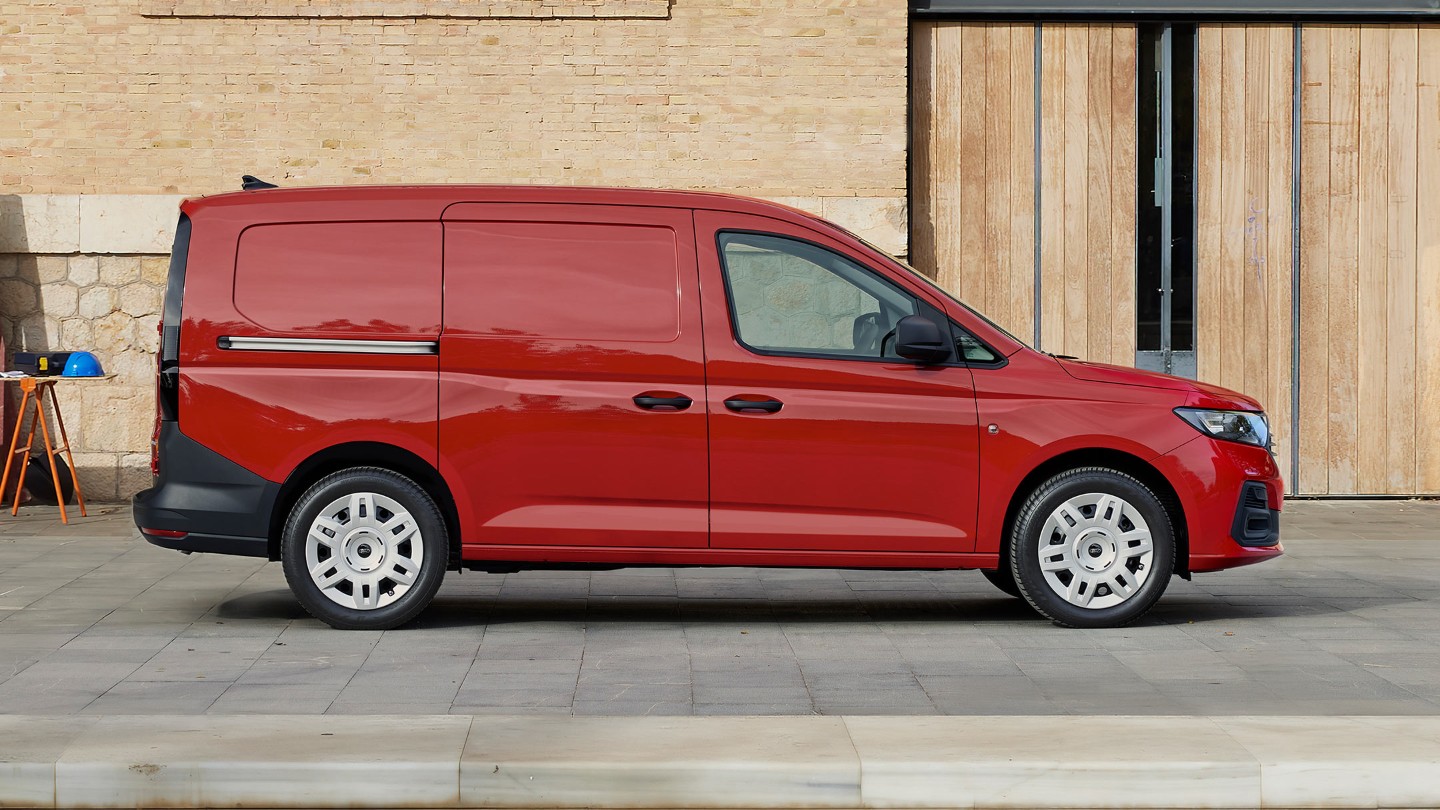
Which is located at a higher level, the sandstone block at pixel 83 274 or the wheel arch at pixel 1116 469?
the sandstone block at pixel 83 274

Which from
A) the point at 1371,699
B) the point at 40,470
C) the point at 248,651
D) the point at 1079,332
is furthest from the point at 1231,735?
the point at 40,470

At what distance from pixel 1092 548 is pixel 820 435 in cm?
133

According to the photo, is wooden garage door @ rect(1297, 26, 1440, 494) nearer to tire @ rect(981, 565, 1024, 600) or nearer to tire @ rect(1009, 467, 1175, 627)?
tire @ rect(981, 565, 1024, 600)

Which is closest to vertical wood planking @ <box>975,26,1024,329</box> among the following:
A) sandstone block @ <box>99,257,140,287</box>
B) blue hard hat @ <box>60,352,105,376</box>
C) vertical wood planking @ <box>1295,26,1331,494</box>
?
vertical wood planking @ <box>1295,26,1331,494</box>

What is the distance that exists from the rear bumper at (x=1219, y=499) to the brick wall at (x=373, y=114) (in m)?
5.57

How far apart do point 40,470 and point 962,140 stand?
7393mm

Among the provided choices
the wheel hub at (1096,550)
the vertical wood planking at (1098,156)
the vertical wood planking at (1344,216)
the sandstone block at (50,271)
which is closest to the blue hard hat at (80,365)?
the sandstone block at (50,271)

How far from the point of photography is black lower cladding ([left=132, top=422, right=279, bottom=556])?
298 inches

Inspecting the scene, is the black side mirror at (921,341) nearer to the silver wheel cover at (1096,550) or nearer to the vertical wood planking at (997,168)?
the silver wheel cover at (1096,550)

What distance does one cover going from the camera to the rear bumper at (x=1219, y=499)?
25.3ft

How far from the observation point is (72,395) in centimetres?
1316

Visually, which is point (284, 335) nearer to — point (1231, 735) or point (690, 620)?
point (690, 620)

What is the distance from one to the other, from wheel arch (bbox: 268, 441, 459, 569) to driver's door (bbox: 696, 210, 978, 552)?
1.18 meters

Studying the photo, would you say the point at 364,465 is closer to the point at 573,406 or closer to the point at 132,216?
the point at 573,406
